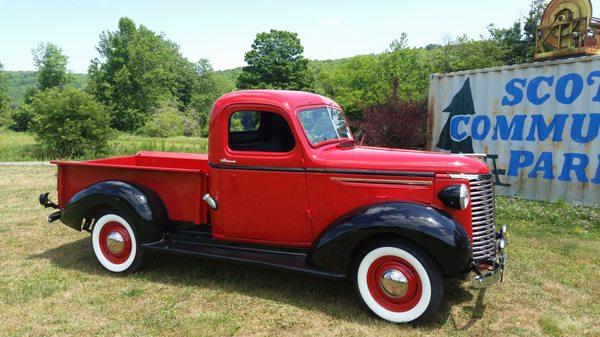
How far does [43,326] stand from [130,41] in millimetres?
54635

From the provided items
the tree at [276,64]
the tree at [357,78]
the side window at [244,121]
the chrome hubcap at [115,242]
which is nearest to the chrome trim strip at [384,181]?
the side window at [244,121]

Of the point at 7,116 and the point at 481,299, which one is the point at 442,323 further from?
the point at 7,116

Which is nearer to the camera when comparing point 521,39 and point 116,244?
point 116,244

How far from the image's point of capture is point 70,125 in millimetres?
17266

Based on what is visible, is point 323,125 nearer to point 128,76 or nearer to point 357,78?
point 357,78

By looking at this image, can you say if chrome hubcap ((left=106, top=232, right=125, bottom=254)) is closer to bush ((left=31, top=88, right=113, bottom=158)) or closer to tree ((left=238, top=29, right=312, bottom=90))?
bush ((left=31, top=88, right=113, bottom=158))

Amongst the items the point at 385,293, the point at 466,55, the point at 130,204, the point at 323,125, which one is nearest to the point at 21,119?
the point at 466,55

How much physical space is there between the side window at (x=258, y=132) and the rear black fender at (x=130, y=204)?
1.17 meters

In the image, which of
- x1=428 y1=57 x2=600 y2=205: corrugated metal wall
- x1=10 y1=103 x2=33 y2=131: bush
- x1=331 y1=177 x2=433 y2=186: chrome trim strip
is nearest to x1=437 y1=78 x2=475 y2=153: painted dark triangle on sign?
x1=428 y1=57 x2=600 y2=205: corrugated metal wall

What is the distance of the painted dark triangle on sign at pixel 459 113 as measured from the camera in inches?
354

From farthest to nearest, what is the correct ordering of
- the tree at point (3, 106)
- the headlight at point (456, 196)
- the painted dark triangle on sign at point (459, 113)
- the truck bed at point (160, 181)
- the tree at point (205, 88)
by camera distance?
1. the tree at point (205, 88)
2. the tree at point (3, 106)
3. the painted dark triangle on sign at point (459, 113)
4. the truck bed at point (160, 181)
5. the headlight at point (456, 196)

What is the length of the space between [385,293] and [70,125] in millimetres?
16955

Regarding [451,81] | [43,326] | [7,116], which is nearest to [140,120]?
[7,116]

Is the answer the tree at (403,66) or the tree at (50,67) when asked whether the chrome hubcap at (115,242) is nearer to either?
the tree at (403,66)
